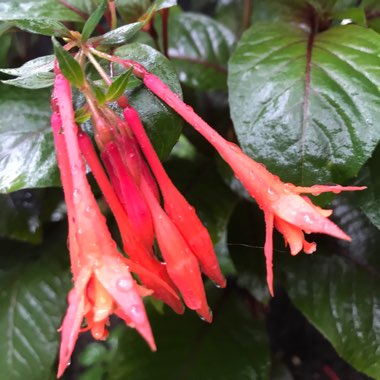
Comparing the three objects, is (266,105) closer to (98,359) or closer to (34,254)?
(34,254)

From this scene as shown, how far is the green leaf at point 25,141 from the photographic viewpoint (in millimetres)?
601

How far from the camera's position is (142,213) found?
1.53ft

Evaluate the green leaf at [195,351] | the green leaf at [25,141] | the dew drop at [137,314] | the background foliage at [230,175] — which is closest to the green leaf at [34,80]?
the background foliage at [230,175]

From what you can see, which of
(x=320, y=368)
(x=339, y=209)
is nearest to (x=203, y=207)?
(x=339, y=209)

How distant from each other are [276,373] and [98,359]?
0.40 m

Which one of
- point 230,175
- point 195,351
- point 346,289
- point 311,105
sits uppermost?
point 311,105

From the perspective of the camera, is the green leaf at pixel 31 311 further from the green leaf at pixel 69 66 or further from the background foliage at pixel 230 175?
the green leaf at pixel 69 66

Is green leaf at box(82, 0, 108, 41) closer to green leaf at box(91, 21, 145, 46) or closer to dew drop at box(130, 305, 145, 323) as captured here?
green leaf at box(91, 21, 145, 46)

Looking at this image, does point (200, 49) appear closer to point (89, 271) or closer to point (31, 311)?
point (31, 311)

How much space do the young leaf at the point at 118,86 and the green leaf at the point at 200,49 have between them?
43cm

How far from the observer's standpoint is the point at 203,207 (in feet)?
2.69

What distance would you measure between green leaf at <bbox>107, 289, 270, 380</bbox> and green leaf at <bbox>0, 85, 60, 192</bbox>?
1.21ft

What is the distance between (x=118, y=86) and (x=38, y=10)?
25 centimetres

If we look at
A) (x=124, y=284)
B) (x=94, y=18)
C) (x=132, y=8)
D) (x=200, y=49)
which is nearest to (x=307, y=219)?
(x=124, y=284)
